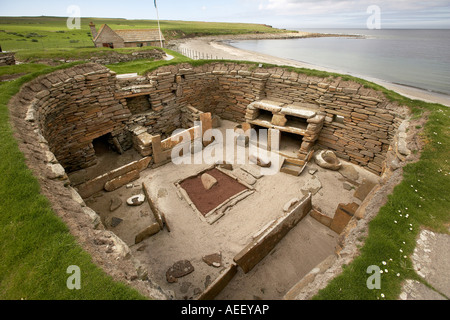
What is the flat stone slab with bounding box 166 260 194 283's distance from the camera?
611 centimetres

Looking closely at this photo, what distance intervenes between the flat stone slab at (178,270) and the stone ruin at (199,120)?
0.06 m

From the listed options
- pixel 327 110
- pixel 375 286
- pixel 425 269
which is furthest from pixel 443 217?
pixel 327 110

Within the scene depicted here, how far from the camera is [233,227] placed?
25.0 feet

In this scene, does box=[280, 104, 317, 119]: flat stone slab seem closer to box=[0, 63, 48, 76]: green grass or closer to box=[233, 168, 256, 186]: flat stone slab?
box=[233, 168, 256, 186]: flat stone slab

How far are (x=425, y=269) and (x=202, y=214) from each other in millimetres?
6091

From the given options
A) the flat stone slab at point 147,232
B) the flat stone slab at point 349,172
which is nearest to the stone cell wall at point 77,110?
the flat stone slab at point 147,232

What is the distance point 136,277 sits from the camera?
361cm

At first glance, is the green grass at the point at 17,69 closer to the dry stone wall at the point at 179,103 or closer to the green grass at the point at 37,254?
the dry stone wall at the point at 179,103

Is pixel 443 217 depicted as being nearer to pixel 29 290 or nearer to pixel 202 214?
pixel 202 214

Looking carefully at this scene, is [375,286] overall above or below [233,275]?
above

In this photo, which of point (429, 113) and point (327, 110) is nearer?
point (429, 113)

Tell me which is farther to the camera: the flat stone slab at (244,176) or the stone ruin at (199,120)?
the flat stone slab at (244,176)

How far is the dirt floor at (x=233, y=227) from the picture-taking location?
240 inches

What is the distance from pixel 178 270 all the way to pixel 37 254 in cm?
374
